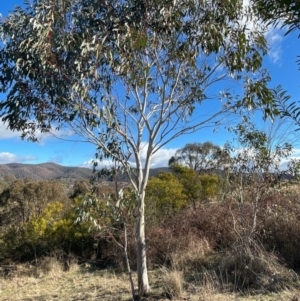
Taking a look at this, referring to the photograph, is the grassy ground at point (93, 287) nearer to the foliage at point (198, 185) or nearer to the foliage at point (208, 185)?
the foliage at point (198, 185)

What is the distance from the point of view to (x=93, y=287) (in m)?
7.49

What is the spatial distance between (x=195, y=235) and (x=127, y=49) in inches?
226

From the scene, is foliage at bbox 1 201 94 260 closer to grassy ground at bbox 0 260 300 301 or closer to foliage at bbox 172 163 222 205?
grassy ground at bbox 0 260 300 301

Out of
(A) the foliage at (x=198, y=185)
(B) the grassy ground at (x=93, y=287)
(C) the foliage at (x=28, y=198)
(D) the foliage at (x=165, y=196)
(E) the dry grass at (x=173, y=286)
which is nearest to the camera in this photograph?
(B) the grassy ground at (x=93, y=287)

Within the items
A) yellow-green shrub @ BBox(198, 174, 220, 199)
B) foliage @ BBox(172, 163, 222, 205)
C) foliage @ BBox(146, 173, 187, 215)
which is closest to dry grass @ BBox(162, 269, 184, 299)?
foliage @ BBox(146, 173, 187, 215)

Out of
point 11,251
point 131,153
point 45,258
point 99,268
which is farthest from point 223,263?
point 11,251

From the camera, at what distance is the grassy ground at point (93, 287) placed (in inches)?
227

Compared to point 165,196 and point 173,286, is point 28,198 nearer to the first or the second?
point 165,196

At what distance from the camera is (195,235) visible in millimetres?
9617

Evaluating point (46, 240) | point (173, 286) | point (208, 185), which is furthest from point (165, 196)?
point (173, 286)

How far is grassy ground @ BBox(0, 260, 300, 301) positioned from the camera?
5.77 meters

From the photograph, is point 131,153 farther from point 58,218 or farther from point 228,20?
point 58,218

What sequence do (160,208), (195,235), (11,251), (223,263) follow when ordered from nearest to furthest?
1. (223,263)
2. (195,235)
3. (11,251)
4. (160,208)

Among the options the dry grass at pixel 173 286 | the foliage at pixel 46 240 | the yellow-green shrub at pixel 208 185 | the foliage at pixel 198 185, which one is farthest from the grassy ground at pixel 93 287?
the yellow-green shrub at pixel 208 185
